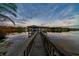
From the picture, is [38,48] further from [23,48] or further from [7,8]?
[7,8]

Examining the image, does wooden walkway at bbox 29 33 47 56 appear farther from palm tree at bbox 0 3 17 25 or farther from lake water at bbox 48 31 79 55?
palm tree at bbox 0 3 17 25

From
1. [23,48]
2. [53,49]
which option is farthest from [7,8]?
[53,49]

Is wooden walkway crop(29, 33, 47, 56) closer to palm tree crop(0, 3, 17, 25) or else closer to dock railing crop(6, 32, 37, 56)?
dock railing crop(6, 32, 37, 56)

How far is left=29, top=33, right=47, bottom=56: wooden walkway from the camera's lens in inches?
71.7

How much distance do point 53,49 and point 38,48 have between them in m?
0.17

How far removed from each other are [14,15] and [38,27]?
307 millimetres

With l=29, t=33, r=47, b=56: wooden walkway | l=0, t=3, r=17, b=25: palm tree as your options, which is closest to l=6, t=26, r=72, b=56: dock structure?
l=29, t=33, r=47, b=56: wooden walkway

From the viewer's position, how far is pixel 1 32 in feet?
6.00

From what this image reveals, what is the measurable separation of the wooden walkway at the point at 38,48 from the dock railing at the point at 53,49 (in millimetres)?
47

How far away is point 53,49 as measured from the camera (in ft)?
6.02

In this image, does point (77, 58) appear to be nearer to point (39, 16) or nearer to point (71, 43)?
point (71, 43)

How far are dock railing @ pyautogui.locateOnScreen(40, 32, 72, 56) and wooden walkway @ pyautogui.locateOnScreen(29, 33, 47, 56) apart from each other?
0.15ft

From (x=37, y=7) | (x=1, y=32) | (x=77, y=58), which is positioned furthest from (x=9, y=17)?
(x=77, y=58)

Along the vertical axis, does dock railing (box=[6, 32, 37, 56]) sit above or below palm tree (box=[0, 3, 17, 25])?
below
